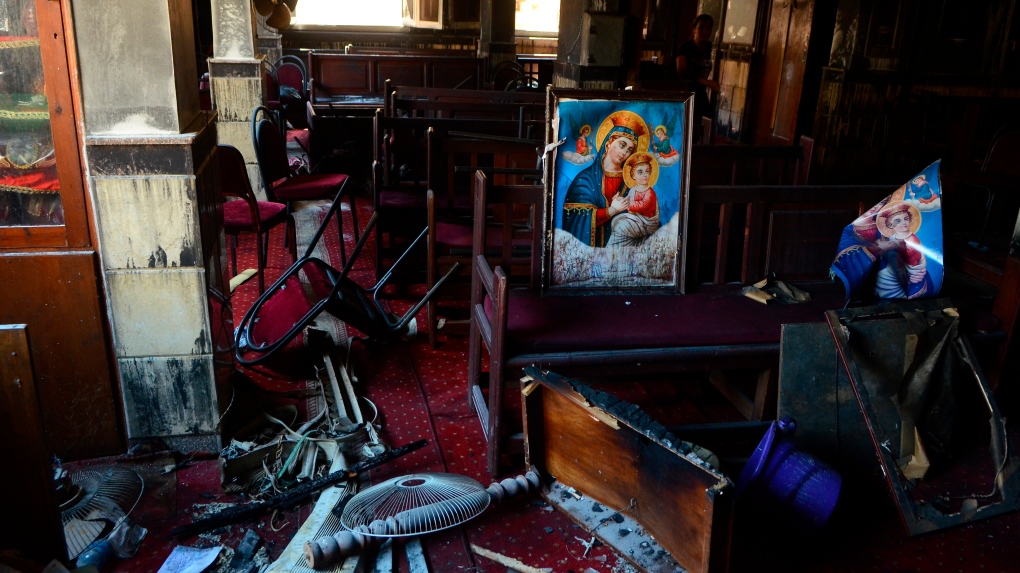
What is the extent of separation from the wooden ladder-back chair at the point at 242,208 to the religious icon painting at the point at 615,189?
1.78m

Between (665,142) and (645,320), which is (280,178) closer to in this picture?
(665,142)

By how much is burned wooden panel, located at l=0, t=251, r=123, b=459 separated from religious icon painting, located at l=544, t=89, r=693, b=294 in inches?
69.3

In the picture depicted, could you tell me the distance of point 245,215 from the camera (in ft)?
14.9

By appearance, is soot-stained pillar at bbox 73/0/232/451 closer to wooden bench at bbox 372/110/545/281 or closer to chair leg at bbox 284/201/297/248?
wooden bench at bbox 372/110/545/281

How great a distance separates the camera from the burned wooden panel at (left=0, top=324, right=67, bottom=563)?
2104 millimetres

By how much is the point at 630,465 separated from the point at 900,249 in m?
1.55

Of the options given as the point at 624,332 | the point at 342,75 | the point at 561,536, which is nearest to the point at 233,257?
the point at 624,332

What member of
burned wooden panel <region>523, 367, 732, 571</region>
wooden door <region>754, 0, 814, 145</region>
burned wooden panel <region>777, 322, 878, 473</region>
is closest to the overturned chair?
burned wooden panel <region>523, 367, 732, 571</region>

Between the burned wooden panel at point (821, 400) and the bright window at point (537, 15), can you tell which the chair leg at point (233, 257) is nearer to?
the burned wooden panel at point (821, 400)

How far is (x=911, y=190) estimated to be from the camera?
10.6 ft

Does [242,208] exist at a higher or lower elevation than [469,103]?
lower

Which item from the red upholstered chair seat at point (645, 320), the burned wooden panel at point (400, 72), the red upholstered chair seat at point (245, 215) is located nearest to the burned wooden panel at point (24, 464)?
the red upholstered chair seat at point (645, 320)

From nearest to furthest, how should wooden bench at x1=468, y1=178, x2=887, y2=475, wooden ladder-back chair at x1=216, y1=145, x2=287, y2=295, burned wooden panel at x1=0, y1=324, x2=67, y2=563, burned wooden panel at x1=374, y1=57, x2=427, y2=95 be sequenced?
burned wooden panel at x1=0, y1=324, x2=67, y2=563 → wooden bench at x1=468, y1=178, x2=887, y2=475 → wooden ladder-back chair at x1=216, y1=145, x2=287, y2=295 → burned wooden panel at x1=374, y1=57, x2=427, y2=95

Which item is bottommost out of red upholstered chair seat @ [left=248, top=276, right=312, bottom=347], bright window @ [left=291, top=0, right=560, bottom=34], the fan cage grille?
the fan cage grille
